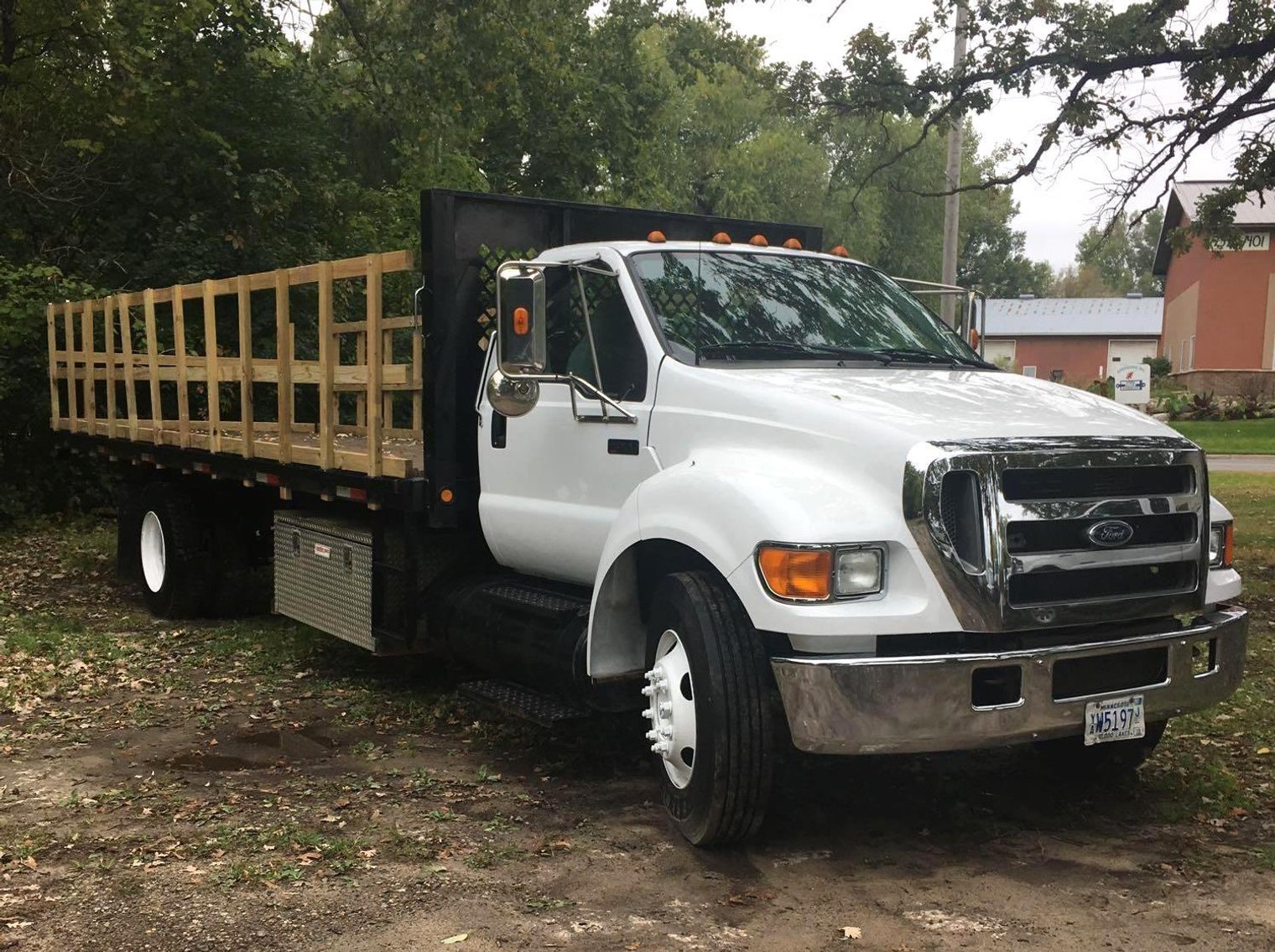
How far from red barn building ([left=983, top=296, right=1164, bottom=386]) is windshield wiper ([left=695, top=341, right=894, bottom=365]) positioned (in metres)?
59.7

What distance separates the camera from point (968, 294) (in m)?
6.50

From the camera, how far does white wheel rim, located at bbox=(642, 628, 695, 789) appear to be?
4828 mm

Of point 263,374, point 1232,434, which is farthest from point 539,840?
point 1232,434

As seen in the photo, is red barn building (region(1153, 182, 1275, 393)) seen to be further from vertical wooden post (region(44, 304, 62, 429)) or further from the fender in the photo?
the fender

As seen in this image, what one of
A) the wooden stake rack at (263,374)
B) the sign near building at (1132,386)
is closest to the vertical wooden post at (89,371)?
the wooden stake rack at (263,374)

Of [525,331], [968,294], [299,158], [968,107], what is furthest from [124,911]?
[299,158]

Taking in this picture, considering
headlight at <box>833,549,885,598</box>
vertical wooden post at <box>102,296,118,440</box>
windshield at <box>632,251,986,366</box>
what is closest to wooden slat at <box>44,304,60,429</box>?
vertical wooden post at <box>102,296,118,440</box>

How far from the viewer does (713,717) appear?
15.0ft

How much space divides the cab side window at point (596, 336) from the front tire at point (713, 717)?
1.09 m

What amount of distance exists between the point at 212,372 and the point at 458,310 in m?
2.84

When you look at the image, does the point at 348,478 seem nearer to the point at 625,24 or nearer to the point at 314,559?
the point at 314,559

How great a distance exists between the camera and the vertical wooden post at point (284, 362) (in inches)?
292

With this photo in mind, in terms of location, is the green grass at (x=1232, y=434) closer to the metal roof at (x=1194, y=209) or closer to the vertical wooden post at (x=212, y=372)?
the metal roof at (x=1194, y=209)

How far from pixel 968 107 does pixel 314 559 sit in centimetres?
839
